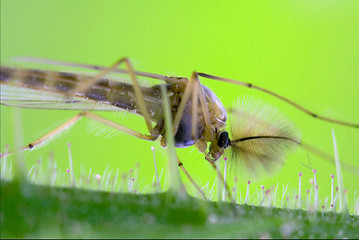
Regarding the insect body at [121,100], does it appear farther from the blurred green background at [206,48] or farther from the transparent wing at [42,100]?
the blurred green background at [206,48]

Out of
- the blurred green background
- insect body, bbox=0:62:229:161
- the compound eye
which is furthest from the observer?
the blurred green background

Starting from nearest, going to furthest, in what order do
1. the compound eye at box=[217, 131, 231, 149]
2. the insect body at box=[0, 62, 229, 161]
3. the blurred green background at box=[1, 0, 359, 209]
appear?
the insect body at box=[0, 62, 229, 161]
the compound eye at box=[217, 131, 231, 149]
the blurred green background at box=[1, 0, 359, 209]

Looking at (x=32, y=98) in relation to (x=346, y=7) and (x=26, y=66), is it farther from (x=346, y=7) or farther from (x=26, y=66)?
(x=346, y=7)

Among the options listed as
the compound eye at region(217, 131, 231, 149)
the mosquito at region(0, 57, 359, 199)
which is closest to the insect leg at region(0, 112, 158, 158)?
the mosquito at region(0, 57, 359, 199)

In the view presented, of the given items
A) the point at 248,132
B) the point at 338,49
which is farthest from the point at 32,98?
the point at 338,49

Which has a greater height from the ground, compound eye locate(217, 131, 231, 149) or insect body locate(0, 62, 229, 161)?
insect body locate(0, 62, 229, 161)

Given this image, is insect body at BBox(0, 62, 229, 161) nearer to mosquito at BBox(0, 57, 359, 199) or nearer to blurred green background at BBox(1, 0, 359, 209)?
mosquito at BBox(0, 57, 359, 199)

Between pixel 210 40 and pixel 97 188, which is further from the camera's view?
pixel 210 40
